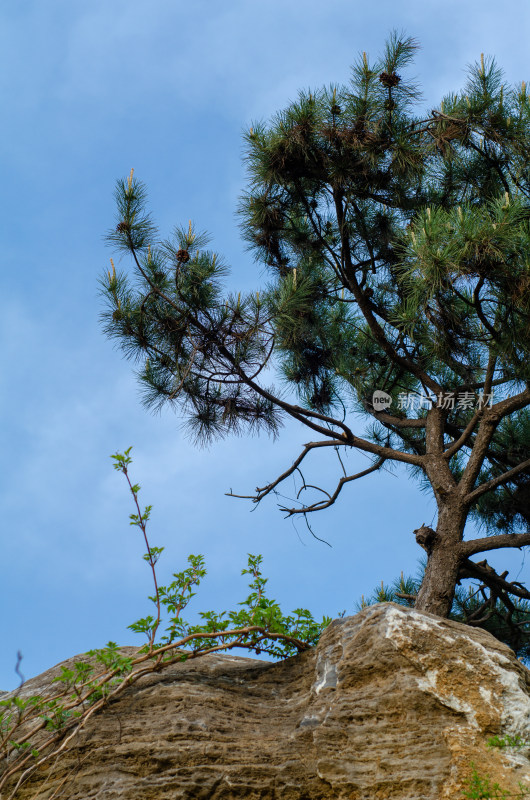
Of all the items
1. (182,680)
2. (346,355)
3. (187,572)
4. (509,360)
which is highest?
(346,355)

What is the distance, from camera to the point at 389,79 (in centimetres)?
456

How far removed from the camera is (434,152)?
15.2 feet

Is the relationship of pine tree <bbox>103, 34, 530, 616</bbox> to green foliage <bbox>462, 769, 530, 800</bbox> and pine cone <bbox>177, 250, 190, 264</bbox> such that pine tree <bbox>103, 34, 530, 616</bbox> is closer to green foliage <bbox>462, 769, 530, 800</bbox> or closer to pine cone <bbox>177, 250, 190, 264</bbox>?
pine cone <bbox>177, 250, 190, 264</bbox>

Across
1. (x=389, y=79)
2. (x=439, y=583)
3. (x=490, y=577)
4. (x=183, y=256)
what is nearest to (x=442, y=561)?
(x=439, y=583)

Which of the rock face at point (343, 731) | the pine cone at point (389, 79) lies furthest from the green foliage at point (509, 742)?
the pine cone at point (389, 79)

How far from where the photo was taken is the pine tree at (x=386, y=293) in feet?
13.3

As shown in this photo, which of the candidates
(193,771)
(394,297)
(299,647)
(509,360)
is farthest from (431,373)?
(193,771)

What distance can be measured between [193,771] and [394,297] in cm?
381

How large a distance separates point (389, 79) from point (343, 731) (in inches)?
151

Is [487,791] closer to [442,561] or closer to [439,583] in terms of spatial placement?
[439,583]

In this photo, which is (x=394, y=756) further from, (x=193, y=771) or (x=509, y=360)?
(x=509, y=360)

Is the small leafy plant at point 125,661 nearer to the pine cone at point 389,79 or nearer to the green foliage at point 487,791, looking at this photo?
the green foliage at point 487,791

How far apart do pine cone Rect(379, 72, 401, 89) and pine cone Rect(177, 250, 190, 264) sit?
1.65 metres

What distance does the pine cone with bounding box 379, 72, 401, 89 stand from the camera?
456cm
